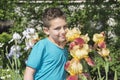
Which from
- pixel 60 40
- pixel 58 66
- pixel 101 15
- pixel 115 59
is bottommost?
pixel 115 59

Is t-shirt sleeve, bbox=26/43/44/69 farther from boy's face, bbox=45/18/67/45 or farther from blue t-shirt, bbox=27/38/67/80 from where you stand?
boy's face, bbox=45/18/67/45

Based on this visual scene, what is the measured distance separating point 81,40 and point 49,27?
0.80 meters

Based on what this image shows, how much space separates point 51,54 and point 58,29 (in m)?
0.18

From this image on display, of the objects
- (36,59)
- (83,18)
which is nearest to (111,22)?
(83,18)

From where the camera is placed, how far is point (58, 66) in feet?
10.2

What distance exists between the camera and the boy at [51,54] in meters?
3.03

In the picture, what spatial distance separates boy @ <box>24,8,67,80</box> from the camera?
3029 mm

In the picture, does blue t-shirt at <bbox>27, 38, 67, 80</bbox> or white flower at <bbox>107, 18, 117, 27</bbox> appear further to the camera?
white flower at <bbox>107, 18, 117, 27</bbox>

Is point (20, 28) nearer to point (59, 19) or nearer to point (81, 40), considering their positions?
point (59, 19)

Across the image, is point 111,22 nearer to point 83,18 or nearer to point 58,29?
point 83,18

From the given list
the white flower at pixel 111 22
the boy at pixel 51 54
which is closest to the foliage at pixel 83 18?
the white flower at pixel 111 22

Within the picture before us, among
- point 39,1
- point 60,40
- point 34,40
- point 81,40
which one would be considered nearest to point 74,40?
point 81,40

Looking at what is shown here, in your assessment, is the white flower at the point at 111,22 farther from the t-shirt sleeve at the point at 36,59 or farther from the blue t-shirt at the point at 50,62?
the t-shirt sleeve at the point at 36,59

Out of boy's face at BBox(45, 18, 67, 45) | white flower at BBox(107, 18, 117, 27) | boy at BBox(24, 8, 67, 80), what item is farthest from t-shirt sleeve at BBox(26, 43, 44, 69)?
white flower at BBox(107, 18, 117, 27)
